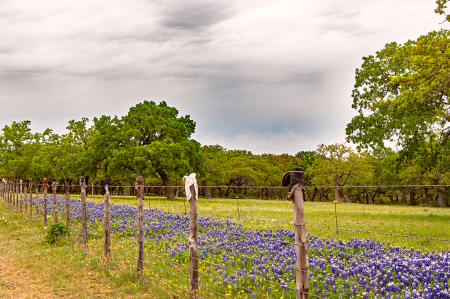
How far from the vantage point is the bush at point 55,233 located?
39.0 ft

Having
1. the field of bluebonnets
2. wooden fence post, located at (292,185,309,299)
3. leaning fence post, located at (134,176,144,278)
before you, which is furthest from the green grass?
leaning fence post, located at (134,176,144,278)

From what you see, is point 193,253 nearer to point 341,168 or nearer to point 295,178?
point 295,178

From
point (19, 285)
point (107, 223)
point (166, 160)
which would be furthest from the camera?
point (166, 160)

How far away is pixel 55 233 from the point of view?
12.1m

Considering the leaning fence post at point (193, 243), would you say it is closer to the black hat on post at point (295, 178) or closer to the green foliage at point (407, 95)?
the black hat on post at point (295, 178)

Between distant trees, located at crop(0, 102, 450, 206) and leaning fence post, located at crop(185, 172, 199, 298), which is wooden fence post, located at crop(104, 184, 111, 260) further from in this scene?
distant trees, located at crop(0, 102, 450, 206)

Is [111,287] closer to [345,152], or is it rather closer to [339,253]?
[339,253]

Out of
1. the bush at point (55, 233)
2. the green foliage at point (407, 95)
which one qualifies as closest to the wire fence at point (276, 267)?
the bush at point (55, 233)

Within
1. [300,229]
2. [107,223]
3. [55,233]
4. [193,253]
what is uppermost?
[300,229]

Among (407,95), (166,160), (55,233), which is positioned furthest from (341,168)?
(55,233)

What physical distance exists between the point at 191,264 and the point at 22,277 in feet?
16.8

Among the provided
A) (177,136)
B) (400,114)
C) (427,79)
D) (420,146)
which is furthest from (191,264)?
(177,136)

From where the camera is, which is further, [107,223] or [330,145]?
[330,145]

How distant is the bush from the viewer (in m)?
11.9
